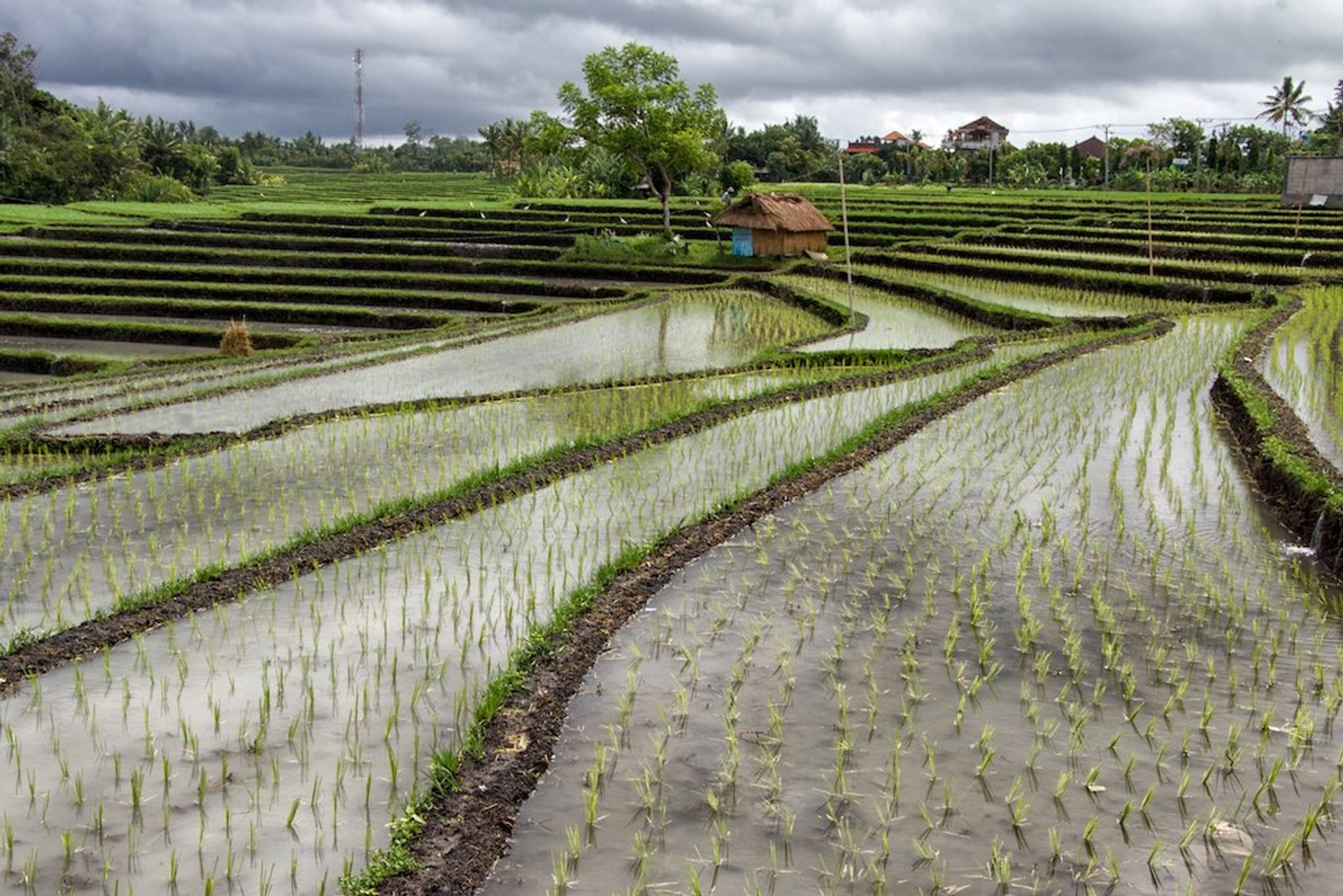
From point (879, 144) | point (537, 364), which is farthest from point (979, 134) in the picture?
point (537, 364)

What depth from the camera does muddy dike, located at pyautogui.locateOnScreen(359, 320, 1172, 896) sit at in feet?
11.0

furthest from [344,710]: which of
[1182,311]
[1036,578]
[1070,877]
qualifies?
[1182,311]

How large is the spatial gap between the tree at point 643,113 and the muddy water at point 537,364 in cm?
982

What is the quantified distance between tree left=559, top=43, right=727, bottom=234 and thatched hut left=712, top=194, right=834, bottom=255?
2.54m

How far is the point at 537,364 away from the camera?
13.2 meters

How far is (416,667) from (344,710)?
1.48 ft

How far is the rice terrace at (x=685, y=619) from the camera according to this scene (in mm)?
3467

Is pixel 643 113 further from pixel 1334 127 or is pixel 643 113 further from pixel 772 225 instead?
pixel 1334 127

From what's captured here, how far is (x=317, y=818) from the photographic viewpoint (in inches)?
140

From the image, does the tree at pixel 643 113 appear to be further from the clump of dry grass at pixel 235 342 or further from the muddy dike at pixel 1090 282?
the clump of dry grass at pixel 235 342

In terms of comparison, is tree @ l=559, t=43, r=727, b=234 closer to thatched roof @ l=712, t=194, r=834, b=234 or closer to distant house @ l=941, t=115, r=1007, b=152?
thatched roof @ l=712, t=194, r=834, b=234

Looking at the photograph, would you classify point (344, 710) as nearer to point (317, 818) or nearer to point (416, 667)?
point (416, 667)

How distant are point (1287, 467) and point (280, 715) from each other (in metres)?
5.68

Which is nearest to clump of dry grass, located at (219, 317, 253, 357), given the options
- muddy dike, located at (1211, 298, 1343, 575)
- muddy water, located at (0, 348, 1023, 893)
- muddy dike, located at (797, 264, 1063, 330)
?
muddy dike, located at (797, 264, 1063, 330)
